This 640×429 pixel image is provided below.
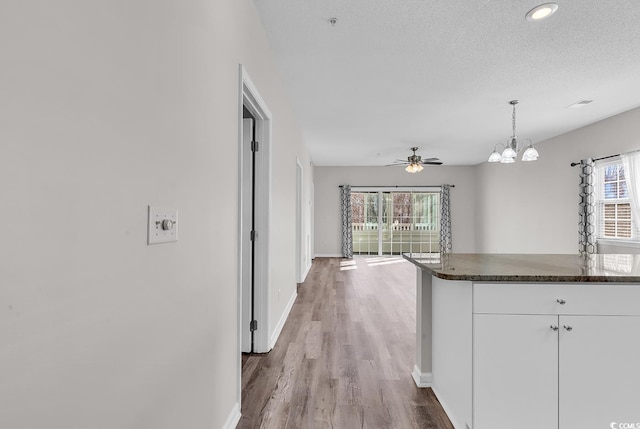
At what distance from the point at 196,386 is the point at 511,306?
1.50 meters

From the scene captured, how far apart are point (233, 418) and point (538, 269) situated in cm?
186

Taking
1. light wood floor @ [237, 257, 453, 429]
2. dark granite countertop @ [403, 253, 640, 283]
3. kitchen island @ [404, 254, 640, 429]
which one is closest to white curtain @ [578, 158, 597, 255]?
light wood floor @ [237, 257, 453, 429]

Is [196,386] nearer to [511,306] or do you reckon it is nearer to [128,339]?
[128,339]

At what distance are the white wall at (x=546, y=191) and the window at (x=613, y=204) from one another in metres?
0.29

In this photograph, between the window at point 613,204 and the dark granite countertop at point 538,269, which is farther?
the window at point 613,204

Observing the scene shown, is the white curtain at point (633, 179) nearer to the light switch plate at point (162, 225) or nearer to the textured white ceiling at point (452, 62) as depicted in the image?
the textured white ceiling at point (452, 62)

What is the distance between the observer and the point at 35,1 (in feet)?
2.17

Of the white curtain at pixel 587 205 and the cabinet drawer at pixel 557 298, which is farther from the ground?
the white curtain at pixel 587 205

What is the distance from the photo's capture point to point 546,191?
21.2 feet

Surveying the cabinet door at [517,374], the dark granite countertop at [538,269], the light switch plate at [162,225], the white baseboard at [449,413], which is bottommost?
the white baseboard at [449,413]

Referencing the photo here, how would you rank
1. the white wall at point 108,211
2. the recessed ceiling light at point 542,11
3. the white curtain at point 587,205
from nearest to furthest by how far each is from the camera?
the white wall at point 108,211 → the recessed ceiling light at point 542,11 → the white curtain at point 587,205

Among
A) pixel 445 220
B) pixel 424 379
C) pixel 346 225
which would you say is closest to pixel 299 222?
pixel 424 379

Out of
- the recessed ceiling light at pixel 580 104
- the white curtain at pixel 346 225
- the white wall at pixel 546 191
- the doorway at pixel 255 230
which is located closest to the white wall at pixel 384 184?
the white curtain at pixel 346 225

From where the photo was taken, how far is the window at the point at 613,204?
4.86 m
